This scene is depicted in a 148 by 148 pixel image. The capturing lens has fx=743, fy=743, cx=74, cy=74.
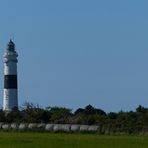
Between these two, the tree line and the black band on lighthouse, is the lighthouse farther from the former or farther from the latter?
the tree line

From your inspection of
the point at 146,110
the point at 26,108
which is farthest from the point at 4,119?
the point at 146,110

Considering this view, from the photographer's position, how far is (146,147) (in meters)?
27.0

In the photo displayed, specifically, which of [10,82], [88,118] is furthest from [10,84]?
[88,118]

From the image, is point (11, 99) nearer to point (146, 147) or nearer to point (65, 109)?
point (65, 109)

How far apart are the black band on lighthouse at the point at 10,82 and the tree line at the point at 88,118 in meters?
3.18

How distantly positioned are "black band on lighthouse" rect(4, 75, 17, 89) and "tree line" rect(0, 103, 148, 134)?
3184 millimetres

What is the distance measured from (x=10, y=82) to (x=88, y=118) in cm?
1519

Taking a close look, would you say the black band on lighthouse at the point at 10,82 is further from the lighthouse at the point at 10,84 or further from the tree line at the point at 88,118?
the tree line at the point at 88,118

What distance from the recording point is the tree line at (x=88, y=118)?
52.9 metres

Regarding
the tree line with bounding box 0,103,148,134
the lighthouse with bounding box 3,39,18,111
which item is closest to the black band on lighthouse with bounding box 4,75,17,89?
the lighthouse with bounding box 3,39,18,111

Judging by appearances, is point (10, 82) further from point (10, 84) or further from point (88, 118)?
point (88, 118)

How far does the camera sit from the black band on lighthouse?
236 feet

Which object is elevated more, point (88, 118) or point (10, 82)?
point (10, 82)

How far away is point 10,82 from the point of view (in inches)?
2857
